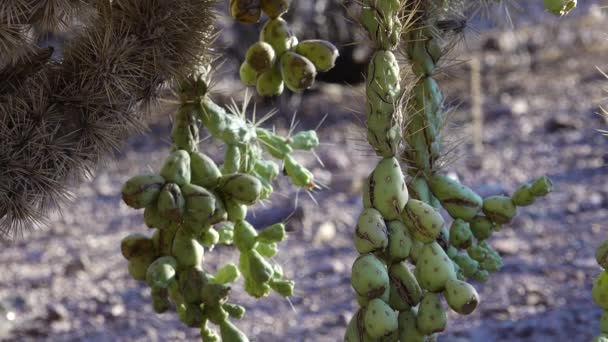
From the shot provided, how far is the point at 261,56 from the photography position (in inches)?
56.7

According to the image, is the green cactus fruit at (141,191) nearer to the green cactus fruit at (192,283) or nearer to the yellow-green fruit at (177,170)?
the yellow-green fruit at (177,170)

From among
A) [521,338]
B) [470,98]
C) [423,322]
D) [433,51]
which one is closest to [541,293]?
[521,338]

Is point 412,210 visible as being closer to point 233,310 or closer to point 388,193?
point 388,193

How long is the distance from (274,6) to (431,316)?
0.56 m

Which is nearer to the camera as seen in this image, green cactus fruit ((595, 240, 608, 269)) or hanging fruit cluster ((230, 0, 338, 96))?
green cactus fruit ((595, 240, 608, 269))

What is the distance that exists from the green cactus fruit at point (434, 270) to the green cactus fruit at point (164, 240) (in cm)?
47

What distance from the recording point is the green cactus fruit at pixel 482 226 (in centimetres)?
154

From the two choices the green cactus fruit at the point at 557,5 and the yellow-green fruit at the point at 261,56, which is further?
the yellow-green fruit at the point at 261,56

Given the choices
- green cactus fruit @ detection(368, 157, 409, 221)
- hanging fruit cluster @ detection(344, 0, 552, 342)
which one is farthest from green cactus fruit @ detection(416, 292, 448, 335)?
A: green cactus fruit @ detection(368, 157, 409, 221)

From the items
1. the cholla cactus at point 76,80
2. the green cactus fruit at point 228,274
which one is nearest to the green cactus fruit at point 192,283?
the green cactus fruit at point 228,274

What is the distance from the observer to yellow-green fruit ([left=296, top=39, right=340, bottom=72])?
1442 mm

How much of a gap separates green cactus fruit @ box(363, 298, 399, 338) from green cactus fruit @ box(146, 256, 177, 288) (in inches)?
Result: 15.1

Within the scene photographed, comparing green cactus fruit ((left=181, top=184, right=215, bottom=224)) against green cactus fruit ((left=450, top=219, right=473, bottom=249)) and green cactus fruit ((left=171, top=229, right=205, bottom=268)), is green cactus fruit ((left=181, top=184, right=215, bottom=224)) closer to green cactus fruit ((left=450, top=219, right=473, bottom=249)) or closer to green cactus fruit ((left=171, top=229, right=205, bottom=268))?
green cactus fruit ((left=171, top=229, right=205, bottom=268))

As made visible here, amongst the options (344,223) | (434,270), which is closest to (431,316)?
(434,270)
